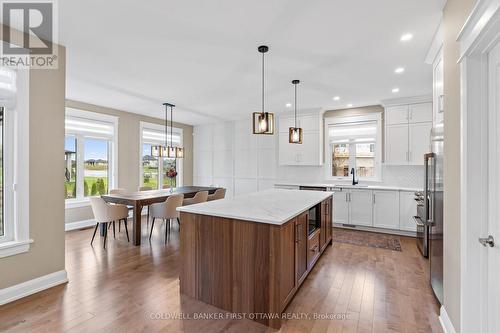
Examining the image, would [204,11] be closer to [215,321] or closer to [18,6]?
[18,6]

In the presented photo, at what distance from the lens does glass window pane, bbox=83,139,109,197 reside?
5.42 metres

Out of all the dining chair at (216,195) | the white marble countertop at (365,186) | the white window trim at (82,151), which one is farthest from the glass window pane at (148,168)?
the white marble countertop at (365,186)

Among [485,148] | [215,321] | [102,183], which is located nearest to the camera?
[485,148]

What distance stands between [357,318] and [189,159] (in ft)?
22.6

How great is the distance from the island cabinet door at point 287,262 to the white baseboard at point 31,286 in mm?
2508

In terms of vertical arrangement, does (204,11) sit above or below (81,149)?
above

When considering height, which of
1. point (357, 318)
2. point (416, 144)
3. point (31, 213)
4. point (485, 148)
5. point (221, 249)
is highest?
point (416, 144)

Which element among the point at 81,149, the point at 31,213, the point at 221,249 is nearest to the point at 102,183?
the point at 81,149

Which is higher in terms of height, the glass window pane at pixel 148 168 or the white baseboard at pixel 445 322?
the glass window pane at pixel 148 168

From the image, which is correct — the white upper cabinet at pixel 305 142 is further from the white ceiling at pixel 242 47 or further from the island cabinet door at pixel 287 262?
the island cabinet door at pixel 287 262

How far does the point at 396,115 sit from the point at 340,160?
154 centimetres

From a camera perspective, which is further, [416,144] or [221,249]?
[416,144]

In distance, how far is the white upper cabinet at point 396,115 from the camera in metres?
4.91

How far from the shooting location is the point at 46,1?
2.12 m
